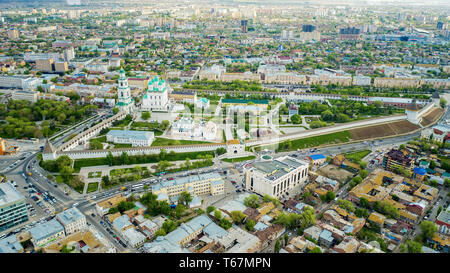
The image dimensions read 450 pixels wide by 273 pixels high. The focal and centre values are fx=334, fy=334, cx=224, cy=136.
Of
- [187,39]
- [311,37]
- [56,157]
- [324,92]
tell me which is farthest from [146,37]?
[56,157]

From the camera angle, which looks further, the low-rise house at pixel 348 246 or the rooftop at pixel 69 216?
the rooftop at pixel 69 216

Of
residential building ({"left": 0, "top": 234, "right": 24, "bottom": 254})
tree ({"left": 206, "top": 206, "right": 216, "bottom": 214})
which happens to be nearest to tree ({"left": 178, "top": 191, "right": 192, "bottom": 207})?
tree ({"left": 206, "top": 206, "right": 216, "bottom": 214})

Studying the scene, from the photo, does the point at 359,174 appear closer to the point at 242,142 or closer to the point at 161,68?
the point at 242,142

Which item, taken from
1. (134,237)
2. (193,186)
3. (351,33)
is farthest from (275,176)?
(351,33)

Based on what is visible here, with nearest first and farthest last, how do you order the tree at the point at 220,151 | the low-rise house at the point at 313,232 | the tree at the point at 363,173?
the low-rise house at the point at 313,232
the tree at the point at 363,173
the tree at the point at 220,151

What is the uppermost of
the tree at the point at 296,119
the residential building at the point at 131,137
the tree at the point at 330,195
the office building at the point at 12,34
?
the office building at the point at 12,34

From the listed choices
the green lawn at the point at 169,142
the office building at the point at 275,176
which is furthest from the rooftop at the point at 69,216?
the green lawn at the point at 169,142

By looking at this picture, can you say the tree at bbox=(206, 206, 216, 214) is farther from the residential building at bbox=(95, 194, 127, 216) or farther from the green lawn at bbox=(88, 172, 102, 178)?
the green lawn at bbox=(88, 172, 102, 178)

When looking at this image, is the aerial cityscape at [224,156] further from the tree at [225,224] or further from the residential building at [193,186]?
the tree at [225,224]
